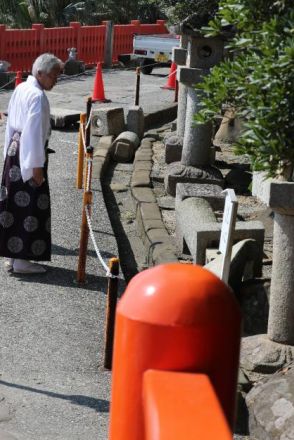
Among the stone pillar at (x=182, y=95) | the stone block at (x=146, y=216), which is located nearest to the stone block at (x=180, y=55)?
the stone pillar at (x=182, y=95)

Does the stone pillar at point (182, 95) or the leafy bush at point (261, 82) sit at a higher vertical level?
the leafy bush at point (261, 82)

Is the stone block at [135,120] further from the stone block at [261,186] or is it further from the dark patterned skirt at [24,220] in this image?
the stone block at [261,186]

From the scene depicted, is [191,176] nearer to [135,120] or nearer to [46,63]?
[135,120]

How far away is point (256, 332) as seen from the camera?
6.78 m

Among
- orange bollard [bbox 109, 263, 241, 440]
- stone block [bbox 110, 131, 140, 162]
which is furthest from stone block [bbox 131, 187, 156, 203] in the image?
orange bollard [bbox 109, 263, 241, 440]

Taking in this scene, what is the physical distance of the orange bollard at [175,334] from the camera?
1.61m

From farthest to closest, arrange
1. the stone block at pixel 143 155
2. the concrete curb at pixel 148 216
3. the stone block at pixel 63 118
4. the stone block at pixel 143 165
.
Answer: the stone block at pixel 63 118 → the stone block at pixel 143 155 → the stone block at pixel 143 165 → the concrete curb at pixel 148 216

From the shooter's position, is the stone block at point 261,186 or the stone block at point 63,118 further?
the stone block at point 63,118

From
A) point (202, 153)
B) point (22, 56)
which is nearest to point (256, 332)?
point (202, 153)

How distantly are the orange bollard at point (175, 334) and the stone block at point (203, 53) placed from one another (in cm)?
987

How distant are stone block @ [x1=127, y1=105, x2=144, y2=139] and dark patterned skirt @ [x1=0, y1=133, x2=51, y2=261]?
7867mm

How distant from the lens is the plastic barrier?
1450mm

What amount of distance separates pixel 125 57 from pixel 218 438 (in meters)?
26.8

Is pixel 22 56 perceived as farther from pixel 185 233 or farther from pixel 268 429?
pixel 268 429
